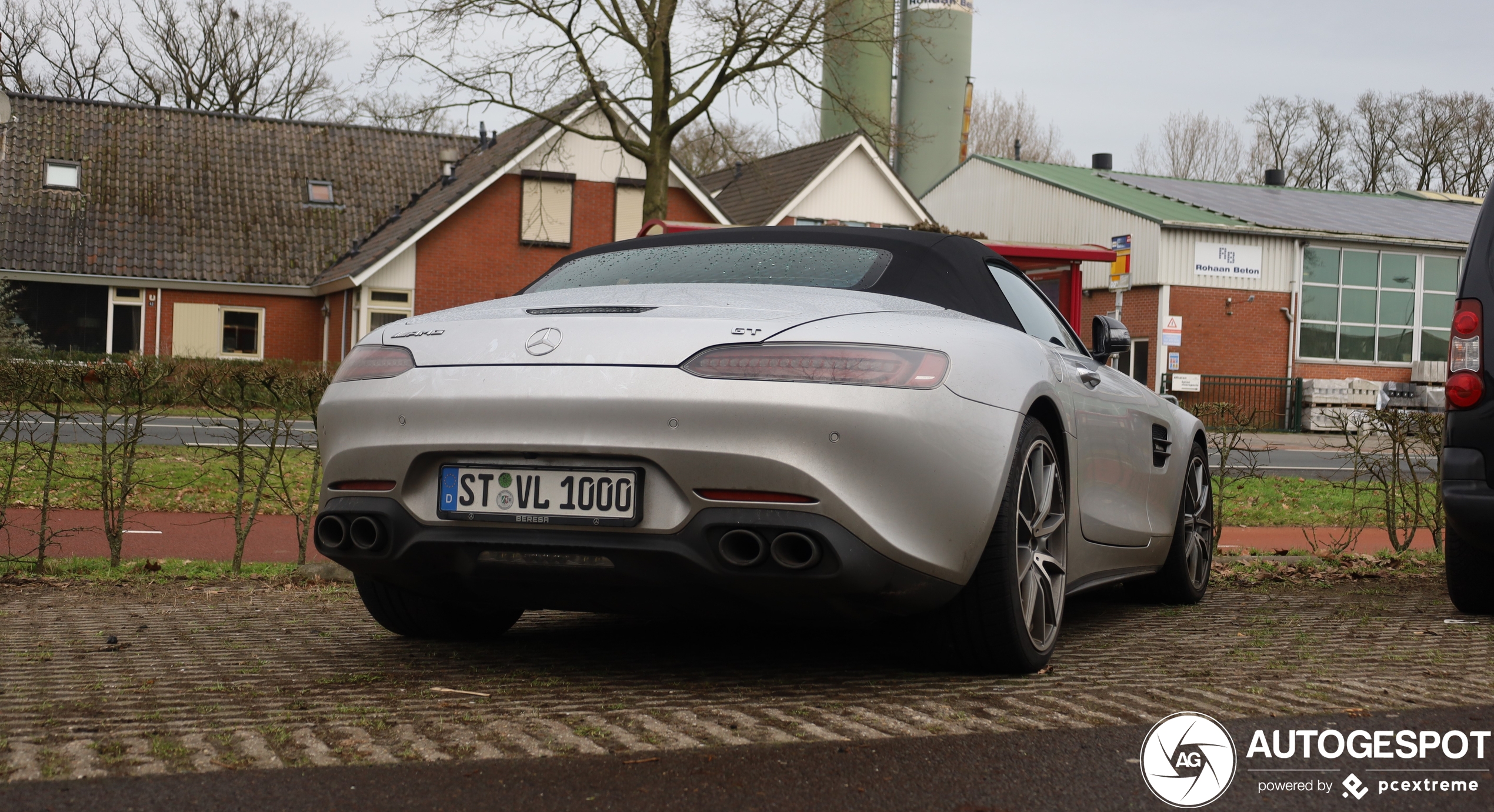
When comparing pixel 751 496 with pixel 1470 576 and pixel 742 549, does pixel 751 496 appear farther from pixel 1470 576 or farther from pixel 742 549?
pixel 1470 576

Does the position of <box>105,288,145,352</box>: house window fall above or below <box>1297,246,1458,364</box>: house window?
below

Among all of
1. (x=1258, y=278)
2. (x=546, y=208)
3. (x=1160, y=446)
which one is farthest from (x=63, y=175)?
(x=1160, y=446)

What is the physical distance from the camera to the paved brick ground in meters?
3.17

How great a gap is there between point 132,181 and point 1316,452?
27105 mm

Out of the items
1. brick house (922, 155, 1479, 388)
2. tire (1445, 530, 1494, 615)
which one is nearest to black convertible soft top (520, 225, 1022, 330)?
tire (1445, 530, 1494, 615)

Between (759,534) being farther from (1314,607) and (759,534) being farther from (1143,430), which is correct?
(1314,607)

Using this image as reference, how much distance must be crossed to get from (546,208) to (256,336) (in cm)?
771

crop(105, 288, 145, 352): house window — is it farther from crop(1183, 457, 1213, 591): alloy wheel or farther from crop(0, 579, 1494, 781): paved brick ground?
crop(1183, 457, 1213, 591): alloy wheel

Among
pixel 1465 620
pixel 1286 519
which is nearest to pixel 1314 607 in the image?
pixel 1465 620

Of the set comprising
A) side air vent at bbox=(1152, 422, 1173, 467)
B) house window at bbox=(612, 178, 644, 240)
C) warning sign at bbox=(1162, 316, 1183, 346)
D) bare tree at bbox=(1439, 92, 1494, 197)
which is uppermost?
bare tree at bbox=(1439, 92, 1494, 197)

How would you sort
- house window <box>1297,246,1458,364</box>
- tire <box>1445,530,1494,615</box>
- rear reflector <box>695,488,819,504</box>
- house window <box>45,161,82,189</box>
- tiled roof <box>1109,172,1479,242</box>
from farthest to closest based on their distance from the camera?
tiled roof <box>1109,172,1479,242</box> < house window <box>1297,246,1458,364</box> < house window <box>45,161,82,189</box> < tire <box>1445,530,1494,615</box> < rear reflector <box>695,488,819,504</box>

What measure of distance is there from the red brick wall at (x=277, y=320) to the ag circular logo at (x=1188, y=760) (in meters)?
31.9

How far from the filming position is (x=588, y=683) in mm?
3945

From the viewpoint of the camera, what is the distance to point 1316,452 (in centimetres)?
2336
